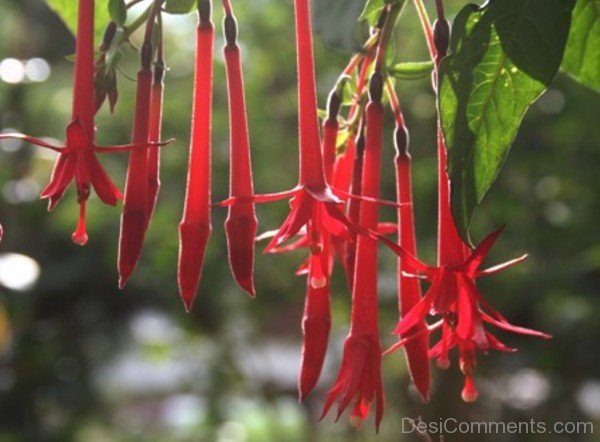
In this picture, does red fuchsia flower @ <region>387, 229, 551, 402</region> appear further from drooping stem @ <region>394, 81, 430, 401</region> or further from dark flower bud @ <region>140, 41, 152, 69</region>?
dark flower bud @ <region>140, 41, 152, 69</region>

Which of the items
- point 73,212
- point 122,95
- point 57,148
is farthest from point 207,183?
point 122,95

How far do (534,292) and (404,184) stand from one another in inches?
55.9

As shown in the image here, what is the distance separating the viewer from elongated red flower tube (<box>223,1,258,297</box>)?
501mm

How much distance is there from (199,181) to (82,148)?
7 centimetres

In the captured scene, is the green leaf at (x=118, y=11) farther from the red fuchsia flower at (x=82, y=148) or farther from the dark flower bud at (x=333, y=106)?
the dark flower bud at (x=333, y=106)

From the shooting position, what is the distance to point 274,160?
223 cm

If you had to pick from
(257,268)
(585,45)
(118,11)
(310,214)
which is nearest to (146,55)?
(118,11)

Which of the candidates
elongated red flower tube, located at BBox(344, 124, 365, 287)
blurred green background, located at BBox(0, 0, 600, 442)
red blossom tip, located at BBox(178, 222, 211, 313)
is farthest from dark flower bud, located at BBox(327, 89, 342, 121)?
blurred green background, located at BBox(0, 0, 600, 442)

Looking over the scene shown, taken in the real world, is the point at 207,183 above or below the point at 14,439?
above

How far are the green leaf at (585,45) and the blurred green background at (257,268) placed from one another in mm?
1158

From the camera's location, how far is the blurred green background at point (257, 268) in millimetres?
1921

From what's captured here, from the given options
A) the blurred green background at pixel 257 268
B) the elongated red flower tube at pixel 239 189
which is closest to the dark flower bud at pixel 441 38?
the elongated red flower tube at pixel 239 189

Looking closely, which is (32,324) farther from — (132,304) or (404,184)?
(404,184)

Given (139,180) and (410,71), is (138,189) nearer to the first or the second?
(139,180)
